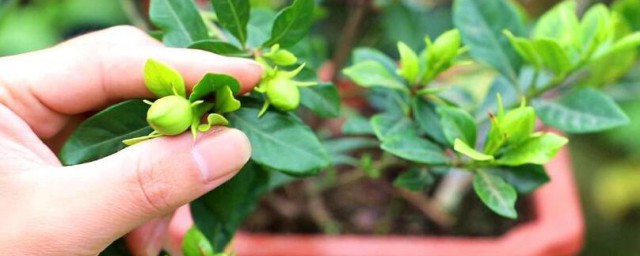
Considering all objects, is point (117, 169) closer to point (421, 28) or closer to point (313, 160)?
point (313, 160)

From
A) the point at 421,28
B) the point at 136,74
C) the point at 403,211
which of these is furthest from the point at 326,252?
the point at 136,74

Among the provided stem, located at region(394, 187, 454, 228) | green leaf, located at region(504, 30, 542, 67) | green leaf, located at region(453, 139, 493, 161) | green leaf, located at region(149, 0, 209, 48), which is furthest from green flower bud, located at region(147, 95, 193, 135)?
stem, located at region(394, 187, 454, 228)

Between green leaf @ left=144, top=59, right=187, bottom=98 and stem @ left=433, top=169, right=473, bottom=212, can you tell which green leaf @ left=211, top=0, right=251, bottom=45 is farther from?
stem @ left=433, top=169, right=473, bottom=212

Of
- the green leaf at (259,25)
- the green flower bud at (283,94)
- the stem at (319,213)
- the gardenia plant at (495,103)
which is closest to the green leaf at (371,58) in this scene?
the gardenia plant at (495,103)

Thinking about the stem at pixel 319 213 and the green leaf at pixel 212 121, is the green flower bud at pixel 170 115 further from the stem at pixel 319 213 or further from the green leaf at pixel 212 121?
the stem at pixel 319 213

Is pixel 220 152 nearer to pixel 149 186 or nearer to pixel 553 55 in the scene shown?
pixel 149 186

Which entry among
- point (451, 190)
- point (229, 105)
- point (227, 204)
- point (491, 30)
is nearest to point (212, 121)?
point (229, 105)
